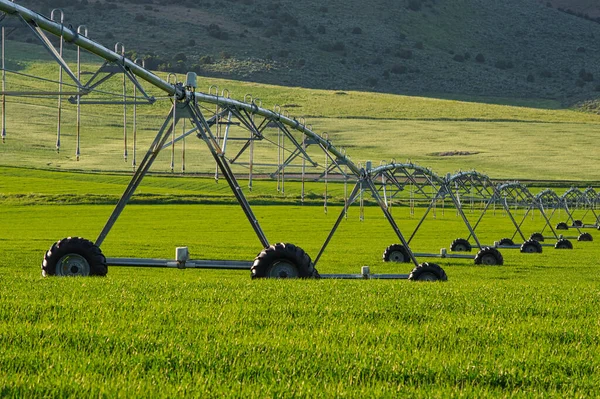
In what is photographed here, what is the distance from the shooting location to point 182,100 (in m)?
19.3

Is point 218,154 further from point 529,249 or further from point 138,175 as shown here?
point 529,249

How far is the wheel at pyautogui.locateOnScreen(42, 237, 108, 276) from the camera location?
1727 cm

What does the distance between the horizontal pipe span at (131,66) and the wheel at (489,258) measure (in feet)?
37.5

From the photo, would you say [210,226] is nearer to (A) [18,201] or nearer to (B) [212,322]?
(A) [18,201]

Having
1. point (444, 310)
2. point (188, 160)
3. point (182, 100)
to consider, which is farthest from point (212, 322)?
point (188, 160)

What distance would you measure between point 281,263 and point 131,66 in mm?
4600

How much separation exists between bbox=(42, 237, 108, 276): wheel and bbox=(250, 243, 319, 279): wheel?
9.57ft

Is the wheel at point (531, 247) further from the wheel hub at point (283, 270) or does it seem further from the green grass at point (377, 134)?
the green grass at point (377, 134)

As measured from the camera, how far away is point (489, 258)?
35.4 meters

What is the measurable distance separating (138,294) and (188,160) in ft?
291

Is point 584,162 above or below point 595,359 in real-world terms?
above

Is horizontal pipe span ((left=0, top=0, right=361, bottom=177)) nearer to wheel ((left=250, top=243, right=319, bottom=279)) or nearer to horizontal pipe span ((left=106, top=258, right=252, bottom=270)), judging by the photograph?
horizontal pipe span ((left=106, top=258, right=252, bottom=270))

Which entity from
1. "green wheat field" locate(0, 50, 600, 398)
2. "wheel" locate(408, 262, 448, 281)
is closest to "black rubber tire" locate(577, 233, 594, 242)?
"green wheat field" locate(0, 50, 600, 398)

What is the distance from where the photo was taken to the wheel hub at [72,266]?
56.6ft
